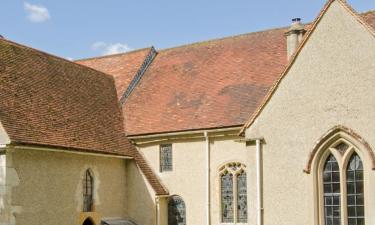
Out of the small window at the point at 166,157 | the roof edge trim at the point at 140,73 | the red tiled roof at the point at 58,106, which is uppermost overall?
the roof edge trim at the point at 140,73

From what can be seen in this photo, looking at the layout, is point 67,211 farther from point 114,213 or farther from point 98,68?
point 98,68

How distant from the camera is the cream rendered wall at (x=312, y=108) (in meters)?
18.1

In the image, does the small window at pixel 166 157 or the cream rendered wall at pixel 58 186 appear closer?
the cream rendered wall at pixel 58 186

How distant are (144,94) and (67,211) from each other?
8.69 meters

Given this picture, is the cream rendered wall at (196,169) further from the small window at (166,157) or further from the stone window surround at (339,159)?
the stone window surround at (339,159)

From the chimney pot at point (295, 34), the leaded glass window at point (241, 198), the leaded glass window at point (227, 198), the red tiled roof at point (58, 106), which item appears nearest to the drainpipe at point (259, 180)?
the leaded glass window at point (241, 198)

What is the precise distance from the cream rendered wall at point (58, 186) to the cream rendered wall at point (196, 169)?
8.03 ft

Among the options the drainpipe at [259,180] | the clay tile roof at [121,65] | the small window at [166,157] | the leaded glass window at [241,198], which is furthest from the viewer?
the clay tile roof at [121,65]

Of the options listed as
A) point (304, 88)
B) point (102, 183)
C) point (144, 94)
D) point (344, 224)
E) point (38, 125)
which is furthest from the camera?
point (144, 94)

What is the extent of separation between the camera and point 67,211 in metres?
21.5

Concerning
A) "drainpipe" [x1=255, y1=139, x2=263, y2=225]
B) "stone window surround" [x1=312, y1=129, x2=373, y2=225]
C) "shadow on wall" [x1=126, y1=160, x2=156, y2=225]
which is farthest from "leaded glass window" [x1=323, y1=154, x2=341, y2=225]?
"shadow on wall" [x1=126, y1=160, x2=156, y2=225]

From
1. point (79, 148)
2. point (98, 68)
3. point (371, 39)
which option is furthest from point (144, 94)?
point (371, 39)

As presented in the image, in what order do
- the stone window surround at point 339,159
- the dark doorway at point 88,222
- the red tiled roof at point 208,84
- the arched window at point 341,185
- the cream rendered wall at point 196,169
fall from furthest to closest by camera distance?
the red tiled roof at point 208,84 < the cream rendered wall at point 196,169 < the dark doorway at point 88,222 < the arched window at point 341,185 < the stone window surround at point 339,159

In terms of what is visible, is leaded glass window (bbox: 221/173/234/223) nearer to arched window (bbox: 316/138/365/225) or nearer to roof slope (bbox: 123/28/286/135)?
roof slope (bbox: 123/28/286/135)
